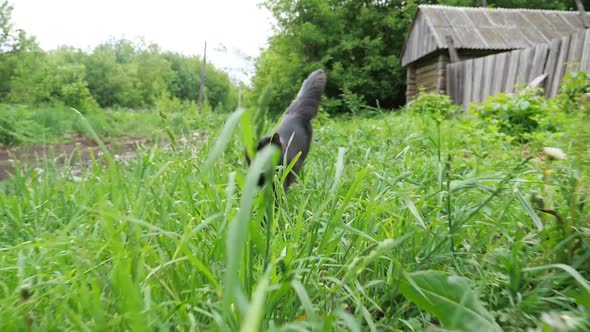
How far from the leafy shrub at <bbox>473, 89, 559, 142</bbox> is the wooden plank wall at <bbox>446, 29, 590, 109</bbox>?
1.17 m

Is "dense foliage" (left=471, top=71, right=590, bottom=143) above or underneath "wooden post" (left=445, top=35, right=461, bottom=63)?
underneath

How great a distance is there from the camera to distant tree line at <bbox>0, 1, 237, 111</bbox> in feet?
41.5

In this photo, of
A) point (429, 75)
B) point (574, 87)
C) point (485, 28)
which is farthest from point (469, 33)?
point (574, 87)

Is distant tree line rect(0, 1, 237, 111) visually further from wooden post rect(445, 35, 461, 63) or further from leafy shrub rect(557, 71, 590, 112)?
wooden post rect(445, 35, 461, 63)

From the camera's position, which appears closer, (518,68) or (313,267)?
(313,267)

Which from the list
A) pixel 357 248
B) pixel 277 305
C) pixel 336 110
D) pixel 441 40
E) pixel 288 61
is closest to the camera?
pixel 277 305

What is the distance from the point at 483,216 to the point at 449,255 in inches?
15.0

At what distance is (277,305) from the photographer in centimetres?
76

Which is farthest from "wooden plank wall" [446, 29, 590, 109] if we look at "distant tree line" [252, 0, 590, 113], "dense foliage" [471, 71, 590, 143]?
"distant tree line" [252, 0, 590, 113]

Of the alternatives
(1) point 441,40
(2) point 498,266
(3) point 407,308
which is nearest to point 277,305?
(3) point 407,308

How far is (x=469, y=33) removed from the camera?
11453 mm

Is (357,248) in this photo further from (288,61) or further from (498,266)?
(288,61)

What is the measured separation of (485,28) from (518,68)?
188 inches

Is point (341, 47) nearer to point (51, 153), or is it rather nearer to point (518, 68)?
point (518, 68)
